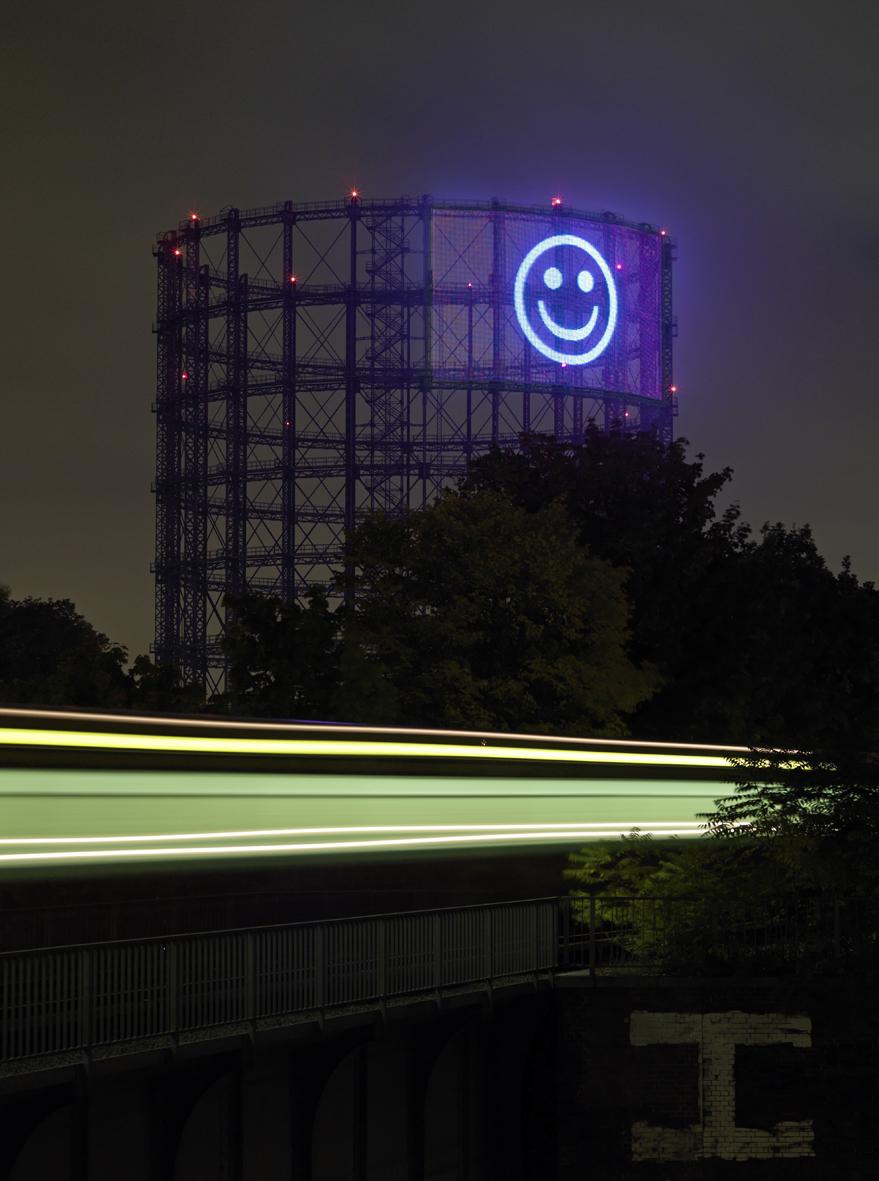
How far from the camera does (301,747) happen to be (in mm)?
19875

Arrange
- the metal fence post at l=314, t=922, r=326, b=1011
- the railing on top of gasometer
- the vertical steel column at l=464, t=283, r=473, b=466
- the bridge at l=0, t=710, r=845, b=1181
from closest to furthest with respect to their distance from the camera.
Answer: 1. the bridge at l=0, t=710, r=845, b=1181
2. the railing on top of gasometer
3. the metal fence post at l=314, t=922, r=326, b=1011
4. the vertical steel column at l=464, t=283, r=473, b=466

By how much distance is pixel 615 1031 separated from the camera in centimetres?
2494

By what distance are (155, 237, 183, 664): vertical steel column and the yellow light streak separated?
59334 mm

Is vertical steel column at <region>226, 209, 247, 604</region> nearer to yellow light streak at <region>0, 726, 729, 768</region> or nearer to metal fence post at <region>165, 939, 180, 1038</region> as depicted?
yellow light streak at <region>0, 726, 729, 768</region>

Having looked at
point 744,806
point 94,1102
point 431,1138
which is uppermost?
point 744,806

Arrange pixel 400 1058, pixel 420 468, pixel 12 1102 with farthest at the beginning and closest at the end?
pixel 420 468, pixel 400 1058, pixel 12 1102

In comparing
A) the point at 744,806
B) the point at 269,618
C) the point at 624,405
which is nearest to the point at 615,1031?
the point at 744,806

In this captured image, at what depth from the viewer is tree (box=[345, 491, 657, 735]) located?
4200 centimetres

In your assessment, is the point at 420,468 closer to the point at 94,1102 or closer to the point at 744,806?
the point at 744,806

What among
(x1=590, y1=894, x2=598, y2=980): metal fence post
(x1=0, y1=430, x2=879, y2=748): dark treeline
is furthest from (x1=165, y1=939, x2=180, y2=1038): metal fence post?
(x1=0, y1=430, x2=879, y2=748): dark treeline

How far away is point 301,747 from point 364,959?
297 cm

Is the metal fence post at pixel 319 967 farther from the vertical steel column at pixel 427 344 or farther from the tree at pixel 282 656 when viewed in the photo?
the vertical steel column at pixel 427 344

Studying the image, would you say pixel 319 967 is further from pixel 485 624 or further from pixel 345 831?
pixel 485 624

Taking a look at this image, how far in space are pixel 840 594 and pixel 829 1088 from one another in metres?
39.0
